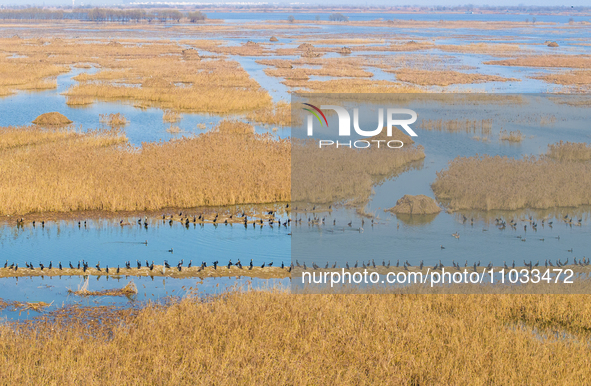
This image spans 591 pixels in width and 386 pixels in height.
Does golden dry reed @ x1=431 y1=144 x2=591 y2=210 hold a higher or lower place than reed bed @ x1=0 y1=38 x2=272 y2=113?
lower

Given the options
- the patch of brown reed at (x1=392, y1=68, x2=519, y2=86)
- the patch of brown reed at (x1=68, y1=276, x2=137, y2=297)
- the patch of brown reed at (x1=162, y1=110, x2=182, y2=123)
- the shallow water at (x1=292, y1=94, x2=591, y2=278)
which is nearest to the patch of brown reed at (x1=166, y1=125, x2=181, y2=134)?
the patch of brown reed at (x1=162, y1=110, x2=182, y2=123)

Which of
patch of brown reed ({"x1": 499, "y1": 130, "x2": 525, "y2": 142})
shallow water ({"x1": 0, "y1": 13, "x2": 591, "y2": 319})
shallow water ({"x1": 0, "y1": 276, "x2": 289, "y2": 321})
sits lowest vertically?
shallow water ({"x1": 0, "y1": 276, "x2": 289, "y2": 321})

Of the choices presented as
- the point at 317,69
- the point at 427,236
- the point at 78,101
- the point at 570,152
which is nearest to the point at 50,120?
the point at 78,101

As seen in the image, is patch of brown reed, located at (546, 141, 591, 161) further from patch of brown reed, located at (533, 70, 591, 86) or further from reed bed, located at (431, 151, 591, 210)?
patch of brown reed, located at (533, 70, 591, 86)

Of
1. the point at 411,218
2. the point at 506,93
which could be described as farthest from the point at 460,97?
the point at 411,218

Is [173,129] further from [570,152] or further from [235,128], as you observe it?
[570,152]

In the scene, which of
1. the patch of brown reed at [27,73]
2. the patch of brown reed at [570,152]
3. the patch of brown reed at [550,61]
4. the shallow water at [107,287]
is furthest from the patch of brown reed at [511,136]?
the patch of brown reed at [550,61]

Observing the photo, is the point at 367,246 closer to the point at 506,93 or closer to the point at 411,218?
the point at 411,218
